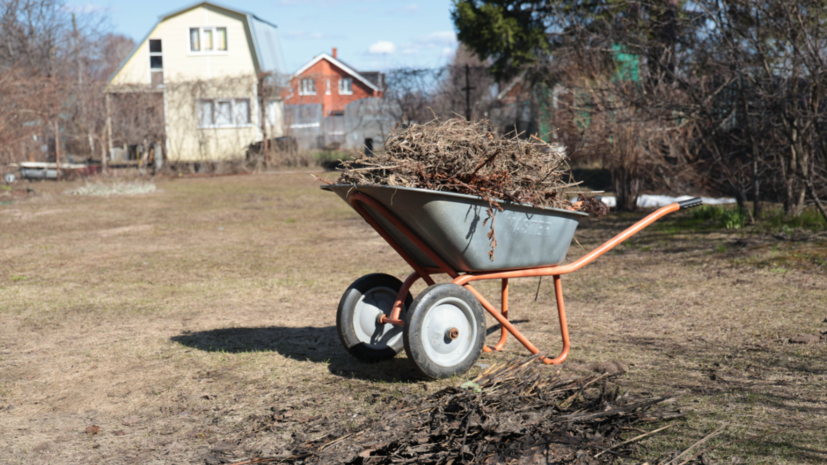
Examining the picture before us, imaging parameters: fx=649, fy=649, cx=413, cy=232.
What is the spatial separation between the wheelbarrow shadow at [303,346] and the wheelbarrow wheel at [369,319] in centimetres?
9

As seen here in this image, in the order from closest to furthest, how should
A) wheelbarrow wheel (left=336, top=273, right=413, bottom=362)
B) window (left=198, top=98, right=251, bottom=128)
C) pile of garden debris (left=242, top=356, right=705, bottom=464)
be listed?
1. pile of garden debris (left=242, top=356, right=705, bottom=464)
2. wheelbarrow wheel (left=336, top=273, right=413, bottom=362)
3. window (left=198, top=98, right=251, bottom=128)

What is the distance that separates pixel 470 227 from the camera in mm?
3123

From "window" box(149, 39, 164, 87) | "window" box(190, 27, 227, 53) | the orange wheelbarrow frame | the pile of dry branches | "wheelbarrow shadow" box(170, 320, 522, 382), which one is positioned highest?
"window" box(190, 27, 227, 53)

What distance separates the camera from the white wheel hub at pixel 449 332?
10.5 ft

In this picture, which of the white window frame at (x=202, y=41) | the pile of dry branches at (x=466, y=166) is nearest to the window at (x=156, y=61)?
the white window frame at (x=202, y=41)

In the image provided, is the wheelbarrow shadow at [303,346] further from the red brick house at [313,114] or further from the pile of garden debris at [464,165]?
the red brick house at [313,114]

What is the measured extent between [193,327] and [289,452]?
225 centimetres

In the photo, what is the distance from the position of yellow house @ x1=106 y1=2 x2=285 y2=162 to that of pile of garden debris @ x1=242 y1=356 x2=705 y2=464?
16891mm

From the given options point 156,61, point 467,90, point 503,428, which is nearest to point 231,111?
point 156,61

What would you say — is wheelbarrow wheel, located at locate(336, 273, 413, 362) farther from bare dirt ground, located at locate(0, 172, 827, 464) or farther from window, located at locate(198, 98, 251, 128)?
window, located at locate(198, 98, 251, 128)

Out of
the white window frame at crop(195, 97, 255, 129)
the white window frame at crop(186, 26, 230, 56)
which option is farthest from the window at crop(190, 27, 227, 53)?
the white window frame at crop(195, 97, 255, 129)

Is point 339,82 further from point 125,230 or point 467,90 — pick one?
point 125,230

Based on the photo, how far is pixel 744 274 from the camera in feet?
18.4

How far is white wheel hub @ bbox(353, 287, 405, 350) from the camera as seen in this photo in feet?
11.9
